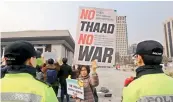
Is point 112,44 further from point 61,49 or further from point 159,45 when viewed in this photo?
point 61,49

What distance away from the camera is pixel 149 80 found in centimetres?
240

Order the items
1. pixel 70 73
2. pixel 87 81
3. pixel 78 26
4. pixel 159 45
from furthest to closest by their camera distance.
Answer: pixel 70 73
pixel 78 26
pixel 87 81
pixel 159 45

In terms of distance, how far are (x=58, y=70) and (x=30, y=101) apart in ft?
22.1

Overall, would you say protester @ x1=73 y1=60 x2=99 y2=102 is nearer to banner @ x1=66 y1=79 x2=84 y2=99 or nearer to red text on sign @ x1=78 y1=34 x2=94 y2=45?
banner @ x1=66 y1=79 x2=84 y2=99

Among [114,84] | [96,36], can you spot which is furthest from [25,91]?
[114,84]

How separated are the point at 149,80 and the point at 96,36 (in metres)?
3.06

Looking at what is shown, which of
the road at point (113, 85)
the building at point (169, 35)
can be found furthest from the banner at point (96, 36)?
the building at point (169, 35)

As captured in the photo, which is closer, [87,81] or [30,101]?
[30,101]

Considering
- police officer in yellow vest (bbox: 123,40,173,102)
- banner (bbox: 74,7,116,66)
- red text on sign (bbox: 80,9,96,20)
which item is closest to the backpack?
banner (bbox: 74,7,116,66)

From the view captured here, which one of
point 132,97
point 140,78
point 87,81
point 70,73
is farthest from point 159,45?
point 70,73

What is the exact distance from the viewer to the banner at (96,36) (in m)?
5.26

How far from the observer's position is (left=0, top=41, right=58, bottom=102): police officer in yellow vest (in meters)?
2.18

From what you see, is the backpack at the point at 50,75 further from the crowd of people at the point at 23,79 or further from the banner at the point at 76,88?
the crowd of people at the point at 23,79

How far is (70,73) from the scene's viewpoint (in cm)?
880
